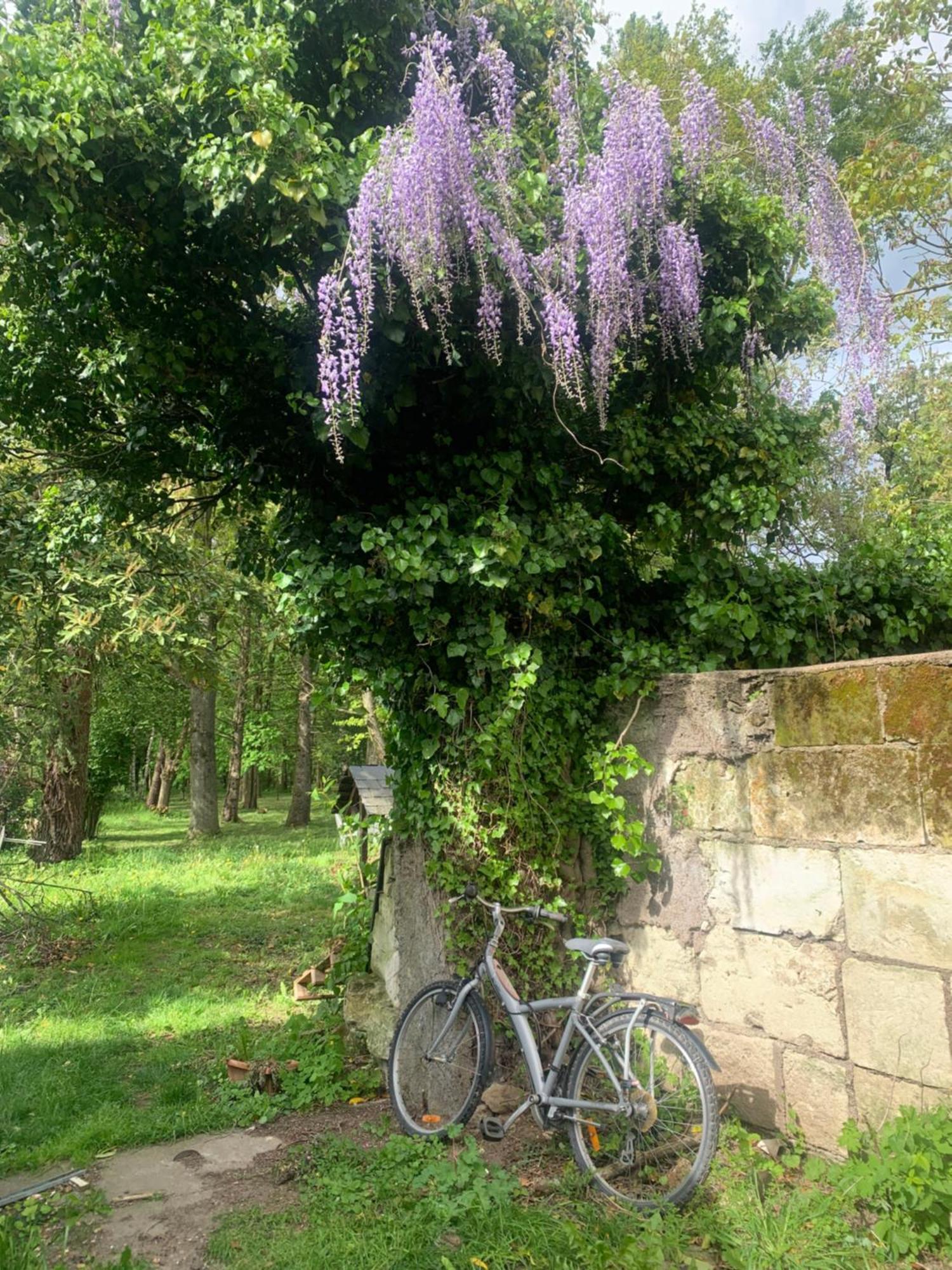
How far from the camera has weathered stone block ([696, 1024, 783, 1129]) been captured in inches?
125

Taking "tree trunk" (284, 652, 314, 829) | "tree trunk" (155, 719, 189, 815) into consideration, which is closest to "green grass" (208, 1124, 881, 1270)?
"tree trunk" (284, 652, 314, 829)

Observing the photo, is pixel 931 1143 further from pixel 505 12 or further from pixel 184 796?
pixel 184 796

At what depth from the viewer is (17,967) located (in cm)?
693

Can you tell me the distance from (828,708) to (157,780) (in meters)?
27.3

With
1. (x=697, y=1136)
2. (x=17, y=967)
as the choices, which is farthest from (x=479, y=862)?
(x=17, y=967)

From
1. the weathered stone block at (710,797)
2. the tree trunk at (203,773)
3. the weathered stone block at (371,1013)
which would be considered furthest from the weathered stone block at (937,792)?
the tree trunk at (203,773)

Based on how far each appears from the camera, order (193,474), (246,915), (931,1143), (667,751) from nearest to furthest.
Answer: (931,1143) → (667,751) → (193,474) → (246,915)

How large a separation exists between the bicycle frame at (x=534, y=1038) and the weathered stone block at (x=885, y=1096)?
79 centimetres

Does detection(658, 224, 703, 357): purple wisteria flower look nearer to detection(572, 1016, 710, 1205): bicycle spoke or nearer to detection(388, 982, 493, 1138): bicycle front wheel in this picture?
detection(572, 1016, 710, 1205): bicycle spoke

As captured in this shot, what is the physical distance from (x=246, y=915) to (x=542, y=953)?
609 centimetres

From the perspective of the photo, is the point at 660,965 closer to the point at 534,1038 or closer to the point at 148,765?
the point at 534,1038

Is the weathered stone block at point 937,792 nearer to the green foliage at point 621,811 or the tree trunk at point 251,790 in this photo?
the green foliage at point 621,811

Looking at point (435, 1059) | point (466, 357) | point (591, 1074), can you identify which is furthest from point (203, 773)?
point (591, 1074)

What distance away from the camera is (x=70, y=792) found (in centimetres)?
1152
